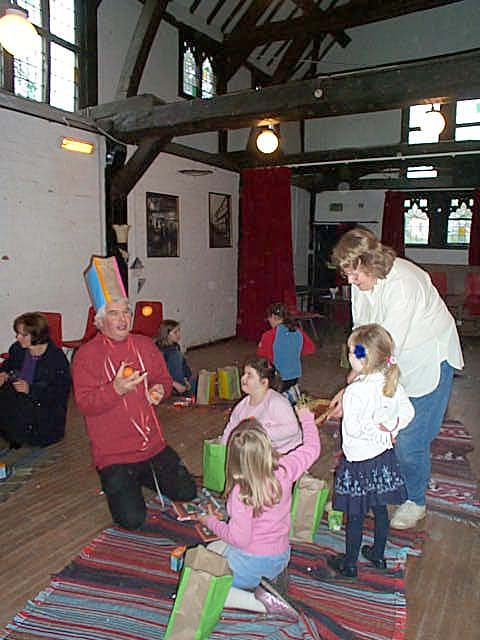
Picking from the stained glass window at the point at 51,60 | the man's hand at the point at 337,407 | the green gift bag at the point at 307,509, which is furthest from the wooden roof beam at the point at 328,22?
the green gift bag at the point at 307,509

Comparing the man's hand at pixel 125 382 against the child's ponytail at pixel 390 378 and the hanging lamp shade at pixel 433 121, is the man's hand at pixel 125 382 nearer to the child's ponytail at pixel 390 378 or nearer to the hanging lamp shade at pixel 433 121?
the child's ponytail at pixel 390 378

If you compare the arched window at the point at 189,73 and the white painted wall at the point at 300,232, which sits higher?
the arched window at the point at 189,73

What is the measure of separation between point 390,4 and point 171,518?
8.29m

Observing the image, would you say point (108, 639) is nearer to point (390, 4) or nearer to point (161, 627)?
point (161, 627)

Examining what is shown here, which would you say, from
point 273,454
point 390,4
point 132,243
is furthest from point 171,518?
point 390,4

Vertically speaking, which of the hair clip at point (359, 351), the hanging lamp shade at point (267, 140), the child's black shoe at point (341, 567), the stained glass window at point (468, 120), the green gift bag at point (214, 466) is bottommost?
the child's black shoe at point (341, 567)

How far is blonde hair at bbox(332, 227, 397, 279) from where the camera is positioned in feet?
8.38

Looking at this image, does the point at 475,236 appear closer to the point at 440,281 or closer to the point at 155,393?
the point at 440,281

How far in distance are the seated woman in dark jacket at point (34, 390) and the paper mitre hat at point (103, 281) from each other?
1.43 m

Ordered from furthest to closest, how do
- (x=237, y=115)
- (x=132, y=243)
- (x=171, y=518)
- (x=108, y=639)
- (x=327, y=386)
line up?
(x=132, y=243) → (x=327, y=386) → (x=237, y=115) → (x=171, y=518) → (x=108, y=639)

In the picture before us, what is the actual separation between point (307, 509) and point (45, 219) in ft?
14.6

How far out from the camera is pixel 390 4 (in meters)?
8.17

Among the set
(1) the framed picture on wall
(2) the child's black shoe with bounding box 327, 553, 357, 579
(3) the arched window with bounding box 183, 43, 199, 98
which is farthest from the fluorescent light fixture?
(2) the child's black shoe with bounding box 327, 553, 357, 579

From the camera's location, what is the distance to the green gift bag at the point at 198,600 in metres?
1.93
